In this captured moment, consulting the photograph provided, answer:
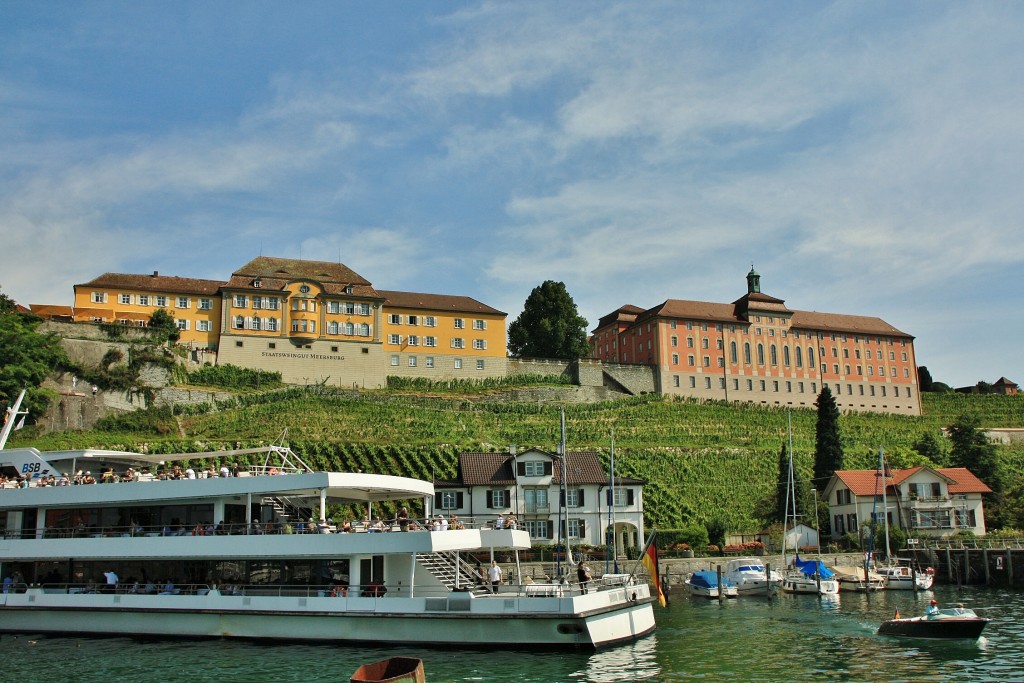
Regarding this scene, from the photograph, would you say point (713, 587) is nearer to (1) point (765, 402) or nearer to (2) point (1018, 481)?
(2) point (1018, 481)

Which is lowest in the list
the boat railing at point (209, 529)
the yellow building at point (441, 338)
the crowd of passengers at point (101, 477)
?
the boat railing at point (209, 529)

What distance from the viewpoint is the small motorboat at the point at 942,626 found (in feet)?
94.4

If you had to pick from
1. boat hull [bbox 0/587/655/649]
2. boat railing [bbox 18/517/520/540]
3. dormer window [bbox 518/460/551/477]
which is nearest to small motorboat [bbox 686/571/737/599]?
dormer window [bbox 518/460/551/477]

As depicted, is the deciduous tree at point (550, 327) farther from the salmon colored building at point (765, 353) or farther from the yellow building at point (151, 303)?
the yellow building at point (151, 303)

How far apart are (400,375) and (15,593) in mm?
54958

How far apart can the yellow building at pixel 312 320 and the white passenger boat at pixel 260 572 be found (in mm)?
47209

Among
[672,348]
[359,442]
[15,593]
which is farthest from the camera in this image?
[672,348]

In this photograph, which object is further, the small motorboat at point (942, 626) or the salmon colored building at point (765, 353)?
the salmon colored building at point (765, 353)

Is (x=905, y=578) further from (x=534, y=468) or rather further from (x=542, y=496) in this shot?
(x=534, y=468)

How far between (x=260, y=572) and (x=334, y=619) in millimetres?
3616

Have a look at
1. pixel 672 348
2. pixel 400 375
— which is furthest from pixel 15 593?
pixel 672 348

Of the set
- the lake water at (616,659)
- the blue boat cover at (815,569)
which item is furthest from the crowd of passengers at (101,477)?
the blue boat cover at (815,569)

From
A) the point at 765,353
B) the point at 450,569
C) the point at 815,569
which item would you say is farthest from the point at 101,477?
the point at 765,353

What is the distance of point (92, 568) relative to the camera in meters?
32.3
